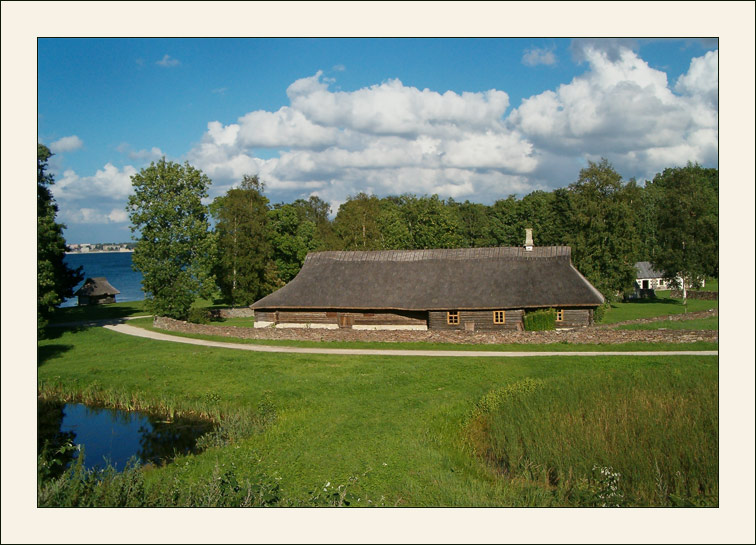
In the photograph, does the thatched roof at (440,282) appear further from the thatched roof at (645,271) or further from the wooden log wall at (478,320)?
the thatched roof at (645,271)

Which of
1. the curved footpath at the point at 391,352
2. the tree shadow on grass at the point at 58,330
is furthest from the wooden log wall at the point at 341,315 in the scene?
the tree shadow on grass at the point at 58,330

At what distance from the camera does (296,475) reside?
40.7 feet

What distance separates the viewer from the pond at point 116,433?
15469 millimetres

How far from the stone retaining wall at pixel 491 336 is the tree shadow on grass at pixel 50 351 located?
7.56 metres

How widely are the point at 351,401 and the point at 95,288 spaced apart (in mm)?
47047

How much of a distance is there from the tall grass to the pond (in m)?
8.54

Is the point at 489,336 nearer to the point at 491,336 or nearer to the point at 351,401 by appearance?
the point at 491,336

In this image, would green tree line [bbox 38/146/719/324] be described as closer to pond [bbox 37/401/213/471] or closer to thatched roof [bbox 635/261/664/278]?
thatched roof [bbox 635/261/664/278]

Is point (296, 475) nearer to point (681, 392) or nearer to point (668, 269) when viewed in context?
point (681, 392)

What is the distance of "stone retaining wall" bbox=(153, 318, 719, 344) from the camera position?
83.6ft

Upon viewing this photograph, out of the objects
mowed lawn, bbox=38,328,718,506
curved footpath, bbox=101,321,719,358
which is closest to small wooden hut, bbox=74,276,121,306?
mowed lawn, bbox=38,328,718,506

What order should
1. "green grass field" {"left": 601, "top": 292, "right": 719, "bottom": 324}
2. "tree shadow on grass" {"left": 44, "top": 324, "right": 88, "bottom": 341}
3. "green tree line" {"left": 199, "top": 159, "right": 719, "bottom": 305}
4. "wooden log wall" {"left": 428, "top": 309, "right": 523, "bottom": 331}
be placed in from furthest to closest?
"green tree line" {"left": 199, "top": 159, "right": 719, "bottom": 305} < "green grass field" {"left": 601, "top": 292, "right": 719, "bottom": 324} < "tree shadow on grass" {"left": 44, "top": 324, "right": 88, "bottom": 341} < "wooden log wall" {"left": 428, "top": 309, "right": 523, "bottom": 331}

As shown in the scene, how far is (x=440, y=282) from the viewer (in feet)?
110

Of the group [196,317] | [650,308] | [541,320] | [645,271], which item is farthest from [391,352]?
[645,271]
